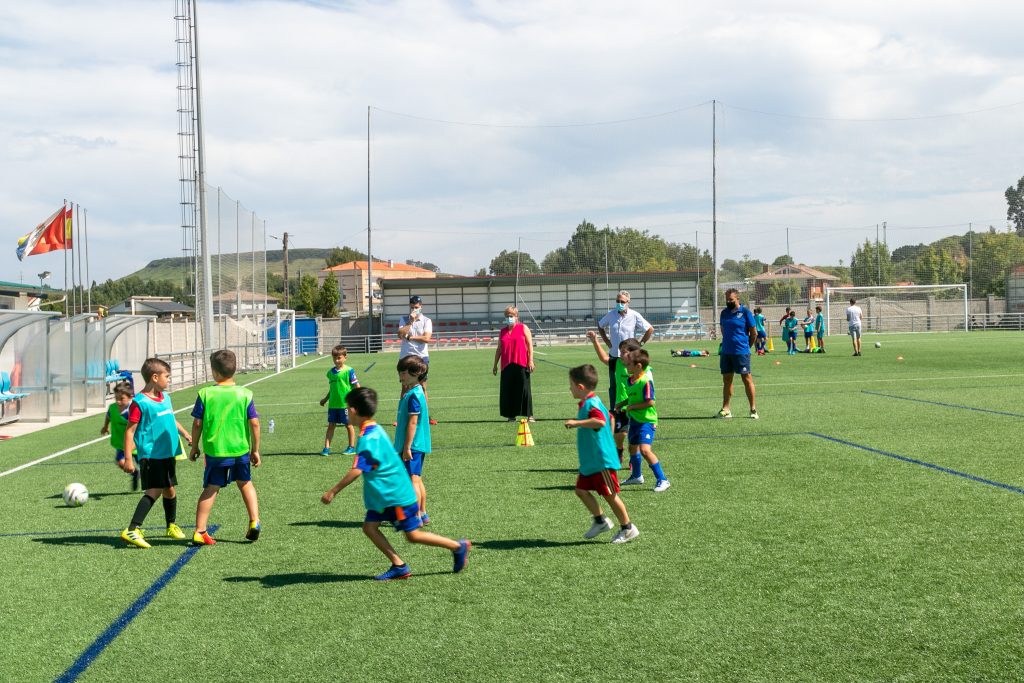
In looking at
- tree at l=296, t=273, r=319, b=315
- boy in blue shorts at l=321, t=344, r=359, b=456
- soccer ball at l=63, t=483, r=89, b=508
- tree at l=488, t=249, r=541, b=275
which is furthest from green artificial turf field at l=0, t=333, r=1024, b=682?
tree at l=296, t=273, r=319, b=315

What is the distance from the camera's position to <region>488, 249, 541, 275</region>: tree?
63.2 m

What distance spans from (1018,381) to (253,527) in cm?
1784

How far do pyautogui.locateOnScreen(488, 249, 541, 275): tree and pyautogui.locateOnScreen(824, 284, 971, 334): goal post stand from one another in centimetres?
1988

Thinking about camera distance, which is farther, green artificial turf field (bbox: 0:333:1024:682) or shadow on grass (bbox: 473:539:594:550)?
shadow on grass (bbox: 473:539:594:550)

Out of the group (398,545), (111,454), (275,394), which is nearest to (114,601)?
(398,545)

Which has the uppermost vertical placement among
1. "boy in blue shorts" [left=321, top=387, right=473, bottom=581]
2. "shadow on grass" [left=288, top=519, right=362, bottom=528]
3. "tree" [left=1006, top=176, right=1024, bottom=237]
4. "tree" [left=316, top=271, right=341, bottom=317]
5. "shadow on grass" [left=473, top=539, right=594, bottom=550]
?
"tree" [left=1006, top=176, right=1024, bottom=237]

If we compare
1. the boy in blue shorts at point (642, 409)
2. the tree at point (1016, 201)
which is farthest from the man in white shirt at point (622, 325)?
the tree at point (1016, 201)

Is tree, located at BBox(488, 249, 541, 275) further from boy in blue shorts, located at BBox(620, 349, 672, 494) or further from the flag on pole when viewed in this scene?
boy in blue shorts, located at BBox(620, 349, 672, 494)

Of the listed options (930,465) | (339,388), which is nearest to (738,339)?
(930,465)

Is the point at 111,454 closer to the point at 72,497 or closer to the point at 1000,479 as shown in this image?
the point at 72,497

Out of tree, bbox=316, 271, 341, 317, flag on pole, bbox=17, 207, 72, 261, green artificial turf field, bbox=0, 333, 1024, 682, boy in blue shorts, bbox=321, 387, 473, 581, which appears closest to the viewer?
green artificial turf field, bbox=0, 333, 1024, 682

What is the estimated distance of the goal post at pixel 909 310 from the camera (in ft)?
197

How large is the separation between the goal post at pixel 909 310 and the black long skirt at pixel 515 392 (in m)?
49.6

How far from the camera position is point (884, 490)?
827cm
